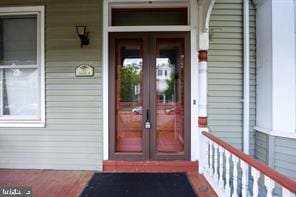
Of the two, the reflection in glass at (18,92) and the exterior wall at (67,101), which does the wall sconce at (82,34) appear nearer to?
the exterior wall at (67,101)

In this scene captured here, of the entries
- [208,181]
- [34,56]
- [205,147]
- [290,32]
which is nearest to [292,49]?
[290,32]

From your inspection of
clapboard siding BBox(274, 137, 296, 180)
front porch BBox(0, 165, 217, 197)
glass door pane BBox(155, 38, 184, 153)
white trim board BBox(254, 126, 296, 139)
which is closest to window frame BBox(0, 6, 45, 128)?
front porch BBox(0, 165, 217, 197)

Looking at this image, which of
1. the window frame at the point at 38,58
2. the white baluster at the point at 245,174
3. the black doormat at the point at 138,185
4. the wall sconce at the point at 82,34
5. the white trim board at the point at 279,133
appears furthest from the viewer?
the window frame at the point at 38,58

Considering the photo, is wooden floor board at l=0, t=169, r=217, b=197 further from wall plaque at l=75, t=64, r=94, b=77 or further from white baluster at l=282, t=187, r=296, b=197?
white baluster at l=282, t=187, r=296, b=197

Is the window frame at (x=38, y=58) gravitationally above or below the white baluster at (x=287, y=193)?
above

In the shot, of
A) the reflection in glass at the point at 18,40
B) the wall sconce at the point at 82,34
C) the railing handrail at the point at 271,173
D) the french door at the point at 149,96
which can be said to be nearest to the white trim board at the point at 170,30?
→ the french door at the point at 149,96

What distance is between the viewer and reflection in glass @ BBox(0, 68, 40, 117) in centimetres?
502

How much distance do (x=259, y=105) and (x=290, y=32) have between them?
114cm

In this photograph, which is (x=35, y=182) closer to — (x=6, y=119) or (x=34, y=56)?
(x=6, y=119)

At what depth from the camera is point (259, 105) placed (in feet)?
15.9

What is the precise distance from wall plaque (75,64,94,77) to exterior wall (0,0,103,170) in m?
0.06

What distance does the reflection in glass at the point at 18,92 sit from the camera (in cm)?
502

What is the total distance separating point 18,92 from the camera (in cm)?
506

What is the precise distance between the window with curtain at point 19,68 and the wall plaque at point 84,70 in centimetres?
65
